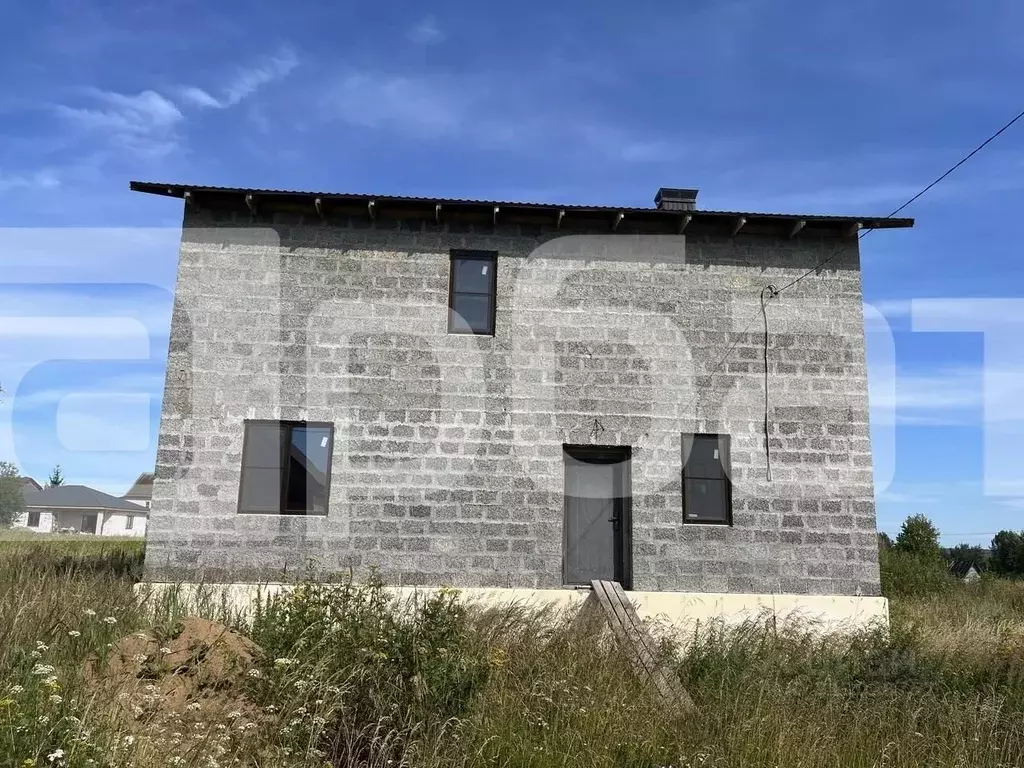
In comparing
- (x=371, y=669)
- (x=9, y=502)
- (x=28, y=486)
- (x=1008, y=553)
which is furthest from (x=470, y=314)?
(x=28, y=486)

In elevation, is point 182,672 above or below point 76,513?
above

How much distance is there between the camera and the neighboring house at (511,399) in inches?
374

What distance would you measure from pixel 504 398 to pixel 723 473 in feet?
9.91

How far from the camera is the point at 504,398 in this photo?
32.1ft

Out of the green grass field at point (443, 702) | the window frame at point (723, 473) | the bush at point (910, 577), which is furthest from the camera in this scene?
the bush at point (910, 577)

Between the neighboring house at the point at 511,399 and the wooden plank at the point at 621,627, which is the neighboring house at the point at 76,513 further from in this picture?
the wooden plank at the point at 621,627

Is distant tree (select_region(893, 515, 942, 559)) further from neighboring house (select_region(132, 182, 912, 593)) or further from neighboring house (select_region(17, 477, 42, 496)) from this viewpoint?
neighboring house (select_region(17, 477, 42, 496))

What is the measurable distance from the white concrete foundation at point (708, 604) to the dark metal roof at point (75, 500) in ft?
174

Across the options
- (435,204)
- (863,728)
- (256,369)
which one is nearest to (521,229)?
(435,204)

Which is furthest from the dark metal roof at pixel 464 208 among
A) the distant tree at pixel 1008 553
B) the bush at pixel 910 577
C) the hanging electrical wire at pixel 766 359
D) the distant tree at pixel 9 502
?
the distant tree at pixel 9 502

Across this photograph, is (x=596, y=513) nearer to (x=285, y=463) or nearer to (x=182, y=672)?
(x=285, y=463)

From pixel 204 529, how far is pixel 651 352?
603 centimetres

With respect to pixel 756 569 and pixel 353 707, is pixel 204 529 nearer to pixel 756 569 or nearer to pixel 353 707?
pixel 353 707

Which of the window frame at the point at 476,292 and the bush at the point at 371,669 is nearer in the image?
the bush at the point at 371,669
